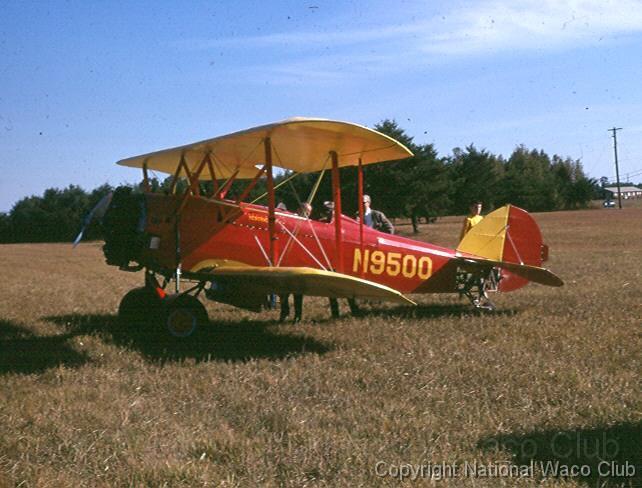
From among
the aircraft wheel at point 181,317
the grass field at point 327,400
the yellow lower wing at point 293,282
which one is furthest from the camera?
the aircraft wheel at point 181,317

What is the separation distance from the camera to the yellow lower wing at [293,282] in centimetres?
591

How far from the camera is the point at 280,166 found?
28.6 ft

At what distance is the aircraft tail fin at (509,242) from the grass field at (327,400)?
2.46 ft

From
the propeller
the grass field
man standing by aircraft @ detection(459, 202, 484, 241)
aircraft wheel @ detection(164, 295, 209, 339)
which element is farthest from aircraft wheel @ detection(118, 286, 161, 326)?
man standing by aircraft @ detection(459, 202, 484, 241)

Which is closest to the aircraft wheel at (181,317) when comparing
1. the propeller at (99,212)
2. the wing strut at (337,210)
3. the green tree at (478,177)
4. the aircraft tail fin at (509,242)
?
the propeller at (99,212)

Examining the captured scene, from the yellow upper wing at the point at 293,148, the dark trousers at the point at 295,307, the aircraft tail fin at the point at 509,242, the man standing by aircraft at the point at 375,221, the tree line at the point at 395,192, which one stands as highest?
the tree line at the point at 395,192

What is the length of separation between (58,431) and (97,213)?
3.75 meters

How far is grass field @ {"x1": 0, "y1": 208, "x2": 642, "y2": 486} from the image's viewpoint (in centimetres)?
345

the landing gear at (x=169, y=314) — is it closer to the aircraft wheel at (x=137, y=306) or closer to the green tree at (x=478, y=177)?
the aircraft wheel at (x=137, y=306)

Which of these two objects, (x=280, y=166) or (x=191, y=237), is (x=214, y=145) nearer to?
(x=191, y=237)

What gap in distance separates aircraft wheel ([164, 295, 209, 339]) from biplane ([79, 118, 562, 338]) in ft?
0.04

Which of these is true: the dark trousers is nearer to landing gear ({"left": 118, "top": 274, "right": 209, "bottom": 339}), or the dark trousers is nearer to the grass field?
the grass field

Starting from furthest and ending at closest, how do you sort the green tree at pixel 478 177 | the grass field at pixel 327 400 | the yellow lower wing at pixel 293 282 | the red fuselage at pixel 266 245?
the green tree at pixel 478 177, the red fuselage at pixel 266 245, the yellow lower wing at pixel 293 282, the grass field at pixel 327 400

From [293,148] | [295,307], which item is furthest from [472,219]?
[293,148]
